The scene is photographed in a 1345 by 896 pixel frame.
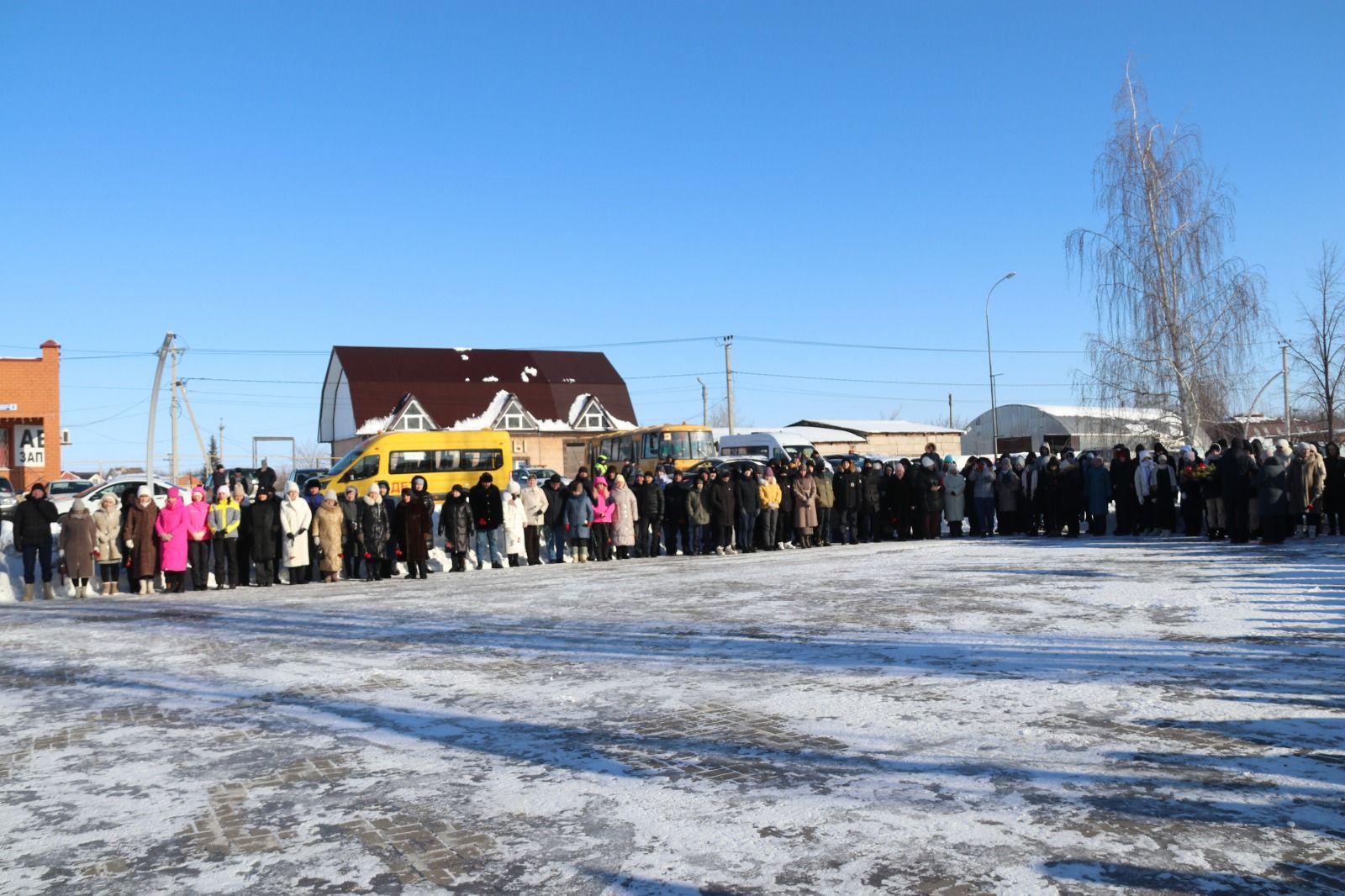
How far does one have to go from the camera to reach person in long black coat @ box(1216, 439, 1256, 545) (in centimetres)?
1752

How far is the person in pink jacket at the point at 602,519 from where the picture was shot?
20094mm

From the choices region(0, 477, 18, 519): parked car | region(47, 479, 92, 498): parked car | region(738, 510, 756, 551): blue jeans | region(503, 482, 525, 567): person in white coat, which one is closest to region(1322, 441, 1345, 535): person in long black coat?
region(738, 510, 756, 551): blue jeans

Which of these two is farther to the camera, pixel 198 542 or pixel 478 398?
pixel 478 398

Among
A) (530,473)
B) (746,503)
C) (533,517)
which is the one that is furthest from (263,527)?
(530,473)

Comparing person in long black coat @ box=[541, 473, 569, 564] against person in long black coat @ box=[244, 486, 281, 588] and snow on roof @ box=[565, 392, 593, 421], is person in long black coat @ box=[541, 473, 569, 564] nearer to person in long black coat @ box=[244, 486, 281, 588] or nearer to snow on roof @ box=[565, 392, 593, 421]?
person in long black coat @ box=[244, 486, 281, 588]

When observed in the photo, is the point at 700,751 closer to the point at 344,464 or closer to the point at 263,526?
the point at 263,526

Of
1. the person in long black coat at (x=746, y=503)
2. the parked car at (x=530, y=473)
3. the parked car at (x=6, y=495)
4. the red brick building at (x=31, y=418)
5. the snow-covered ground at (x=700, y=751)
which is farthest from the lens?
the red brick building at (x=31, y=418)

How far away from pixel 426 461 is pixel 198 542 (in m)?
12.2

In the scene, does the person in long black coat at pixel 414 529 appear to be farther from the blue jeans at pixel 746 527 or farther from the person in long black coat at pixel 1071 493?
the person in long black coat at pixel 1071 493

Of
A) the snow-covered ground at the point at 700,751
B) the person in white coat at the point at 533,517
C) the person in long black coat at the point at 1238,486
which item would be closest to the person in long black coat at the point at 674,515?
the person in white coat at the point at 533,517

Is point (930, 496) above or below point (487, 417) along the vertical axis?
below

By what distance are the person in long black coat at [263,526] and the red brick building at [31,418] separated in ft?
99.1

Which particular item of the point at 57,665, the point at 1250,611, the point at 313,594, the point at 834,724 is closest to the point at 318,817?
the point at 834,724

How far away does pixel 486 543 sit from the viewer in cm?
1936
